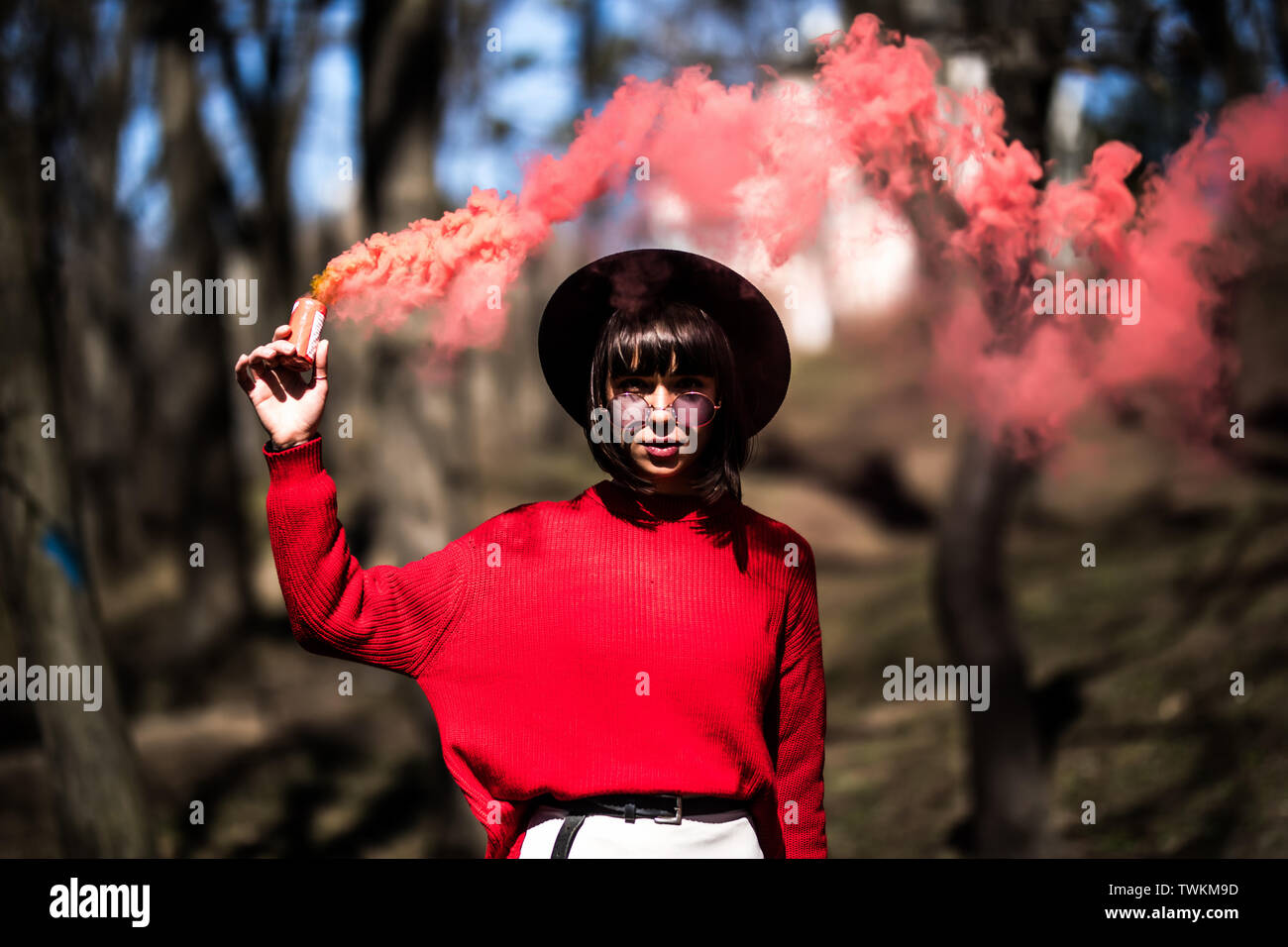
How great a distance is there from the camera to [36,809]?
7.56 metres

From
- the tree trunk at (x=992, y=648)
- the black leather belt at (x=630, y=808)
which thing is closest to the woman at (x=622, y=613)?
the black leather belt at (x=630, y=808)

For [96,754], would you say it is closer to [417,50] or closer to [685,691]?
[685,691]

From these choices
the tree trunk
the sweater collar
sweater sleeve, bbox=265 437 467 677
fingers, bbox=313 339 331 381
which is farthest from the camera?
the tree trunk

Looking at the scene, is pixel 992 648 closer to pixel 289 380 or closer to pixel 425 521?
pixel 425 521

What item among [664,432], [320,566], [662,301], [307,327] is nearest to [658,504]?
[664,432]

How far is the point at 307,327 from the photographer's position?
2.27 m

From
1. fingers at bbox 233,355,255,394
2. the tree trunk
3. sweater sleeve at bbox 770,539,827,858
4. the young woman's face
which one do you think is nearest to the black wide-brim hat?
the young woman's face

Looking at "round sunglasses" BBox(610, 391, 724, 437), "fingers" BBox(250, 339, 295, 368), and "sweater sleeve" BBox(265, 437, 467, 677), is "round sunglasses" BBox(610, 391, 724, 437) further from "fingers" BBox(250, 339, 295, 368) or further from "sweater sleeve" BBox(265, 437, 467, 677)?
"fingers" BBox(250, 339, 295, 368)

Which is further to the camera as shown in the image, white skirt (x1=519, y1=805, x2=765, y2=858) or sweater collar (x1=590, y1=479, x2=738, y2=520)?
sweater collar (x1=590, y1=479, x2=738, y2=520)

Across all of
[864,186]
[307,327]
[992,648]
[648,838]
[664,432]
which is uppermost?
[864,186]

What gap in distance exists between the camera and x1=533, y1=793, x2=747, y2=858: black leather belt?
2223 millimetres

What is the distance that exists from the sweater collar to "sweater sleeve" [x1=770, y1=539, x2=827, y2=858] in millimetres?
225

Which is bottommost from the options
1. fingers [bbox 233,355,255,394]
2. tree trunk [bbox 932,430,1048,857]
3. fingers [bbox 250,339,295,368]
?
tree trunk [bbox 932,430,1048,857]

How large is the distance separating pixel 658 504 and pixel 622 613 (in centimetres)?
26
